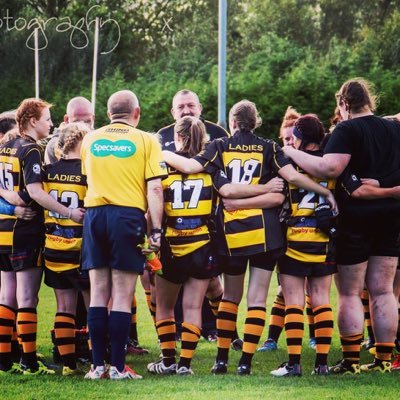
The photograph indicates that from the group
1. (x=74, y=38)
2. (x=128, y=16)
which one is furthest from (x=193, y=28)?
(x=74, y=38)

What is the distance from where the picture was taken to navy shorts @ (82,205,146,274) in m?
7.09

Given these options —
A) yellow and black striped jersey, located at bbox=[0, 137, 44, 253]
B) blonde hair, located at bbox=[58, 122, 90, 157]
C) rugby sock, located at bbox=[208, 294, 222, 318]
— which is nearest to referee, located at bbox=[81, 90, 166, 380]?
blonde hair, located at bbox=[58, 122, 90, 157]

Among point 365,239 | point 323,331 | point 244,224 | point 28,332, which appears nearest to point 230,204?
point 244,224

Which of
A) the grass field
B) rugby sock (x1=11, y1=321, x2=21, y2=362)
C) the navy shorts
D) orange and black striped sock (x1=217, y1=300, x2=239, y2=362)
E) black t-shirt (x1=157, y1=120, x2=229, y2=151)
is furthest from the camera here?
black t-shirt (x1=157, y1=120, x2=229, y2=151)

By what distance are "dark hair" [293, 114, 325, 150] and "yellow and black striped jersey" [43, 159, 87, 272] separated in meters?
1.73

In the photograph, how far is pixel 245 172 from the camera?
7.57 m

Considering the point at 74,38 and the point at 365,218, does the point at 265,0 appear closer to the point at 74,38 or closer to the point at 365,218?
the point at 74,38

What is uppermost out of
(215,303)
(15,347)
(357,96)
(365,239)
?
(357,96)

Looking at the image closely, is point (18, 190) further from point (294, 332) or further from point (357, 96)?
point (357, 96)

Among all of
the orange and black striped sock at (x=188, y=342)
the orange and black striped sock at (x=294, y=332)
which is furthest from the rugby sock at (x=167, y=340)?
the orange and black striped sock at (x=294, y=332)

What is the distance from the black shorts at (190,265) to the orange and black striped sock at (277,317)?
143 centimetres

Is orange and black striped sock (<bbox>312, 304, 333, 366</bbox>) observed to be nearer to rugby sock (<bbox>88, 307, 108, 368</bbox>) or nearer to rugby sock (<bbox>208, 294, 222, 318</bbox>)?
rugby sock (<bbox>208, 294, 222, 318</bbox>)

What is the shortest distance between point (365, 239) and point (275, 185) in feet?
→ 2.71

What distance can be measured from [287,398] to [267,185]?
1.86m
